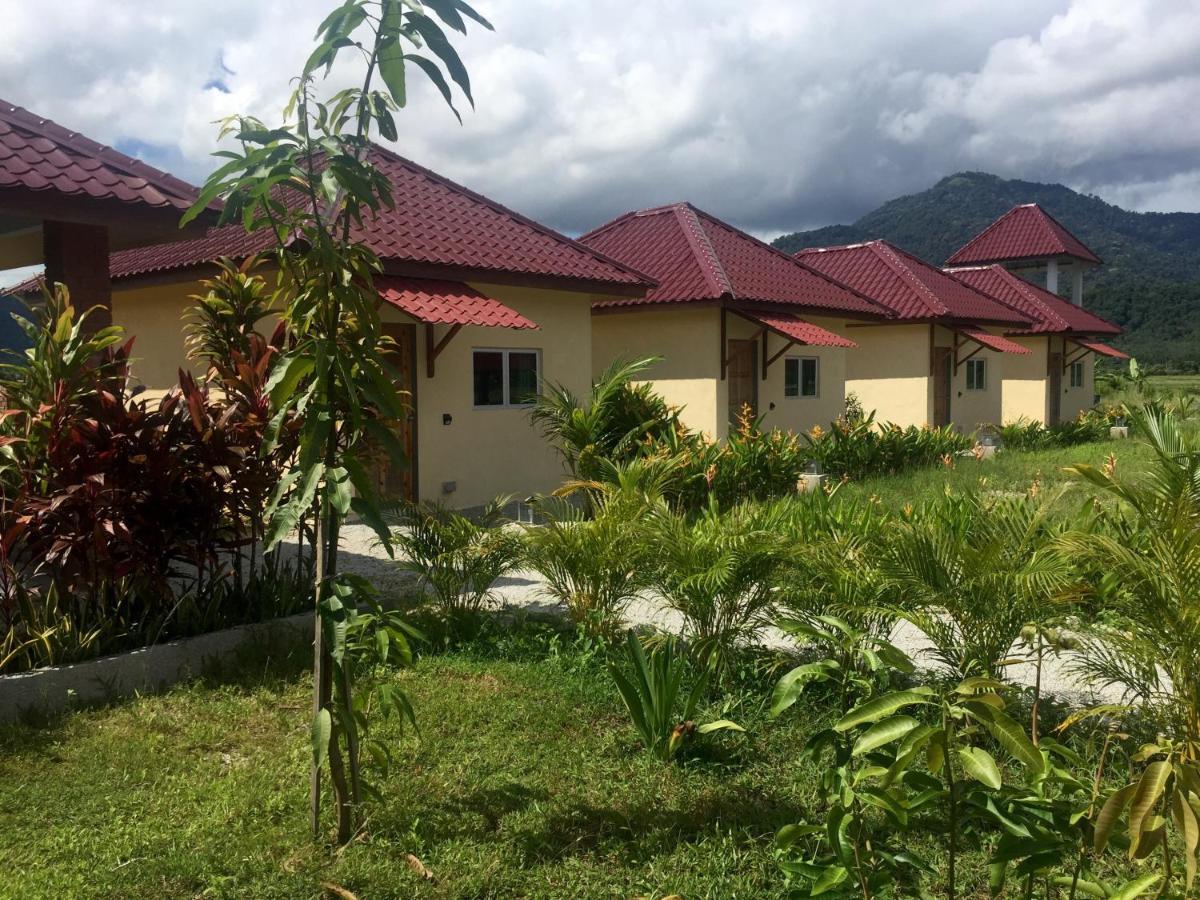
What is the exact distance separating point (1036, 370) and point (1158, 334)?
34837 millimetres

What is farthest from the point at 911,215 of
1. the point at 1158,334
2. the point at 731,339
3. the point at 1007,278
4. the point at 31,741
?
the point at 31,741

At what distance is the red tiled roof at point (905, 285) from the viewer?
20312 millimetres

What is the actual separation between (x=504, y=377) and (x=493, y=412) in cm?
52

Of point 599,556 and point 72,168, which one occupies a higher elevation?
point 72,168

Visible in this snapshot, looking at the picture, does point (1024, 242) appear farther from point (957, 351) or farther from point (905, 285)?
point (905, 285)

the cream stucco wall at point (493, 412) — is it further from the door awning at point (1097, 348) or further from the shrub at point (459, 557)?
the door awning at point (1097, 348)

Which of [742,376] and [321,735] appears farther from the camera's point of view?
[742,376]

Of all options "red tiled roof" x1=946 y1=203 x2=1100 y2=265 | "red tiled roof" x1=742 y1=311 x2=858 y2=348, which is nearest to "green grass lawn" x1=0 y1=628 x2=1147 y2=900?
"red tiled roof" x1=742 y1=311 x2=858 y2=348

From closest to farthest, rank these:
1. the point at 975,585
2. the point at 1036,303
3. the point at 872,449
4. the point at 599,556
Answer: the point at 975,585 < the point at 599,556 < the point at 872,449 < the point at 1036,303

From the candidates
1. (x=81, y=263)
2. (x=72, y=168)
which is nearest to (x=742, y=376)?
(x=81, y=263)

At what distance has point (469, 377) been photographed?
1123 cm

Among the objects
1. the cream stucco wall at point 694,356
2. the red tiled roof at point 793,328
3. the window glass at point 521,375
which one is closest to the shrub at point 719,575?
the window glass at point 521,375

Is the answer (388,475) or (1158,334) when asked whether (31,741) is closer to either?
(388,475)

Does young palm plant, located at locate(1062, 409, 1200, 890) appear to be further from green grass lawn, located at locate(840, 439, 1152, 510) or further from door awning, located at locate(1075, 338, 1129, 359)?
door awning, located at locate(1075, 338, 1129, 359)
